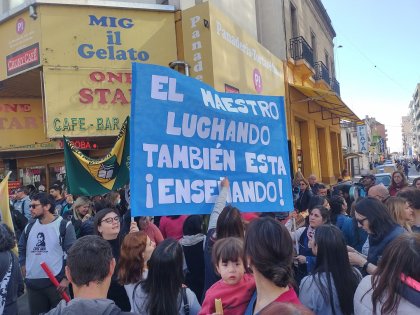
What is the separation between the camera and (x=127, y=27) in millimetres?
9586

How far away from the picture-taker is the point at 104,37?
9.34 meters

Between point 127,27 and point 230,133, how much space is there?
658 centimetres

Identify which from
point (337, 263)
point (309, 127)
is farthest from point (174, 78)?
point (309, 127)

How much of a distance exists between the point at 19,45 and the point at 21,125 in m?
2.47

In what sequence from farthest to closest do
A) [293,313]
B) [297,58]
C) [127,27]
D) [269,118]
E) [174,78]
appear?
[297,58], [127,27], [269,118], [174,78], [293,313]

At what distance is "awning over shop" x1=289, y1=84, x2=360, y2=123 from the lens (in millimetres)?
14737

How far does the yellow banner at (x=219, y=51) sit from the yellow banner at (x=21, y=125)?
4.56 metres

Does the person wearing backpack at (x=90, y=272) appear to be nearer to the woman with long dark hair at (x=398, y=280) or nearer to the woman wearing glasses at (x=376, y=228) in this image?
the woman with long dark hair at (x=398, y=280)

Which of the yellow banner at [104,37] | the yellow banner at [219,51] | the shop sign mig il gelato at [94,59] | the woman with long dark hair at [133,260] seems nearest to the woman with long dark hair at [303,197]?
the yellow banner at [219,51]

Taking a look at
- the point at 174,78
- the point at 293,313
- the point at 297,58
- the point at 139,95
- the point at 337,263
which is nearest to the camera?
the point at 293,313

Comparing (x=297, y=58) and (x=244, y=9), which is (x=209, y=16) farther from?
(x=297, y=58)

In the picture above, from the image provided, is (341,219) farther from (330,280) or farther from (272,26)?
(272,26)

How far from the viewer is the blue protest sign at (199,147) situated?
3.44 m

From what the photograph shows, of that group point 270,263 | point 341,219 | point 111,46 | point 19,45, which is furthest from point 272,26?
point 270,263
